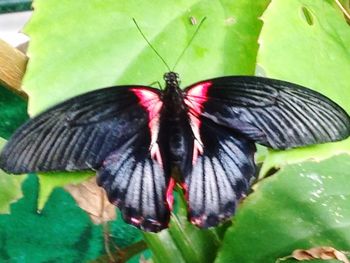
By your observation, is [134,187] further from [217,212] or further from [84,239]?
[84,239]

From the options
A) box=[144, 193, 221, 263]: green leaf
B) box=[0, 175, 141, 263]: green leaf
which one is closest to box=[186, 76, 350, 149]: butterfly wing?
box=[144, 193, 221, 263]: green leaf

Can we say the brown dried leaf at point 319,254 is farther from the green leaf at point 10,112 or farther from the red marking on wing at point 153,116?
the green leaf at point 10,112

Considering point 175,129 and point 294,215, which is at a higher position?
Answer: point 175,129

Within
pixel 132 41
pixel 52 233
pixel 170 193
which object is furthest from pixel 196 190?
pixel 52 233

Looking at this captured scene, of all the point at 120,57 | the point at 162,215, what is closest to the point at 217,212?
the point at 162,215

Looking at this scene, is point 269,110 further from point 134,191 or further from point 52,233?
point 52,233

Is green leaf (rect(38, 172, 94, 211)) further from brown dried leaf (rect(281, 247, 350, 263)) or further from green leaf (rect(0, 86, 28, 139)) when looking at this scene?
green leaf (rect(0, 86, 28, 139))
